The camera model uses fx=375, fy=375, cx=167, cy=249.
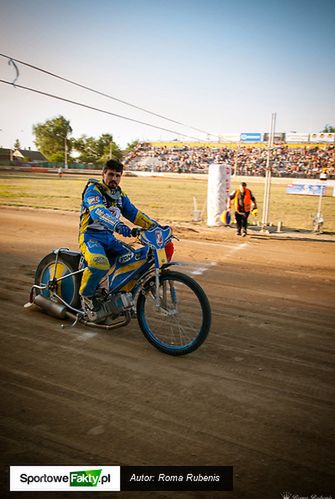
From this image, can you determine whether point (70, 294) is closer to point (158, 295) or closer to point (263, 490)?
point (158, 295)

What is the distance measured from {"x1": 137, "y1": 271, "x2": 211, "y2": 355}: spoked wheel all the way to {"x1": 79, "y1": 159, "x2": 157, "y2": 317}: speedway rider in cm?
56

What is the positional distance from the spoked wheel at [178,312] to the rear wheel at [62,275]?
1.01m

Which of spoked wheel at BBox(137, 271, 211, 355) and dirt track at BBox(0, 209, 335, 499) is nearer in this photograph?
dirt track at BBox(0, 209, 335, 499)

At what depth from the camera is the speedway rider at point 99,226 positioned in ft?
13.2

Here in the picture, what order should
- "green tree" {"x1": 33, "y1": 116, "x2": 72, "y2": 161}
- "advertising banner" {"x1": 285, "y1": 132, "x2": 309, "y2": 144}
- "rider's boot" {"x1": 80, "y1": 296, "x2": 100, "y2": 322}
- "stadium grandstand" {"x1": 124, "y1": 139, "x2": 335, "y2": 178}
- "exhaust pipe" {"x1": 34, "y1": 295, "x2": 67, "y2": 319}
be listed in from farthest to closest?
1. "green tree" {"x1": 33, "y1": 116, "x2": 72, "y2": 161}
2. "advertising banner" {"x1": 285, "y1": 132, "x2": 309, "y2": 144}
3. "stadium grandstand" {"x1": 124, "y1": 139, "x2": 335, "y2": 178}
4. "exhaust pipe" {"x1": 34, "y1": 295, "x2": 67, "y2": 319}
5. "rider's boot" {"x1": 80, "y1": 296, "x2": 100, "y2": 322}

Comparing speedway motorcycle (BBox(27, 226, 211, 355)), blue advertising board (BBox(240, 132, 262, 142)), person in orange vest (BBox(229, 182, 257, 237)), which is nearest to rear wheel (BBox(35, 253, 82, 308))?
speedway motorcycle (BBox(27, 226, 211, 355))

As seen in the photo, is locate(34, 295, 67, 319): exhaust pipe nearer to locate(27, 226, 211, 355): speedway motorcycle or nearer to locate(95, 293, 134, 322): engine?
locate(27, 226, 211, 355): speedway motorcycle

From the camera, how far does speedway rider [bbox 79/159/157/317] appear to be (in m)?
4.03

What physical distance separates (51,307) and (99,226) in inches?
52.9

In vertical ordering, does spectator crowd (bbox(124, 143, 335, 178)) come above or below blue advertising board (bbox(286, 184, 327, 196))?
above

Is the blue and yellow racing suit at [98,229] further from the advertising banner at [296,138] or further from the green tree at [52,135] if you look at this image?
the green tree at [52,135]

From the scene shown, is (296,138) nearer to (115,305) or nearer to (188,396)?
(115,305)

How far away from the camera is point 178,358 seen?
3.95 m

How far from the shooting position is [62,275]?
4816mm
